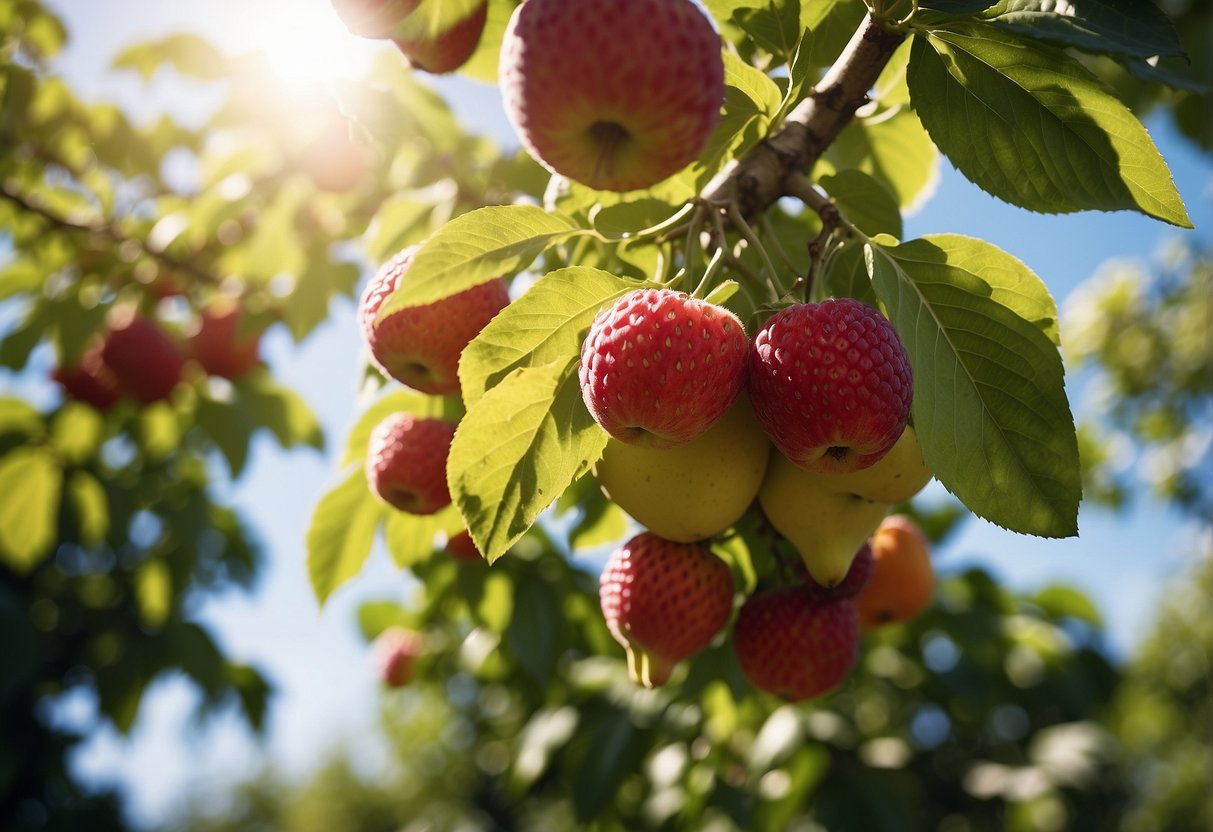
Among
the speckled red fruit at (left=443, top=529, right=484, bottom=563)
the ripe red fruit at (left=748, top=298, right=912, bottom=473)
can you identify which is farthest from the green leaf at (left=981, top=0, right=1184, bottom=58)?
the speckled red fruit at (left=443, top=529, right=484, bottom=563)

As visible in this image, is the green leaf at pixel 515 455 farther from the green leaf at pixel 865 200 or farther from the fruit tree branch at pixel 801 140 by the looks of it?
the green leaf at pixel 865 200

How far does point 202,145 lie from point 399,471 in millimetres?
2342

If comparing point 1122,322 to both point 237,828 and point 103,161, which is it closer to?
point 103,161

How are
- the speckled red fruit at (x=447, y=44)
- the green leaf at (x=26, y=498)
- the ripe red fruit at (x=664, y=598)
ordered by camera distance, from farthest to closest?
the green leaf at (x=26, y=498) → the ripe red fruit at (x=664, y=598) → the speckled red fruit at (x=447, y=44)

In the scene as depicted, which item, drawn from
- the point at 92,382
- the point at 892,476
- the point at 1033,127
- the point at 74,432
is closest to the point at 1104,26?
the point at 1033,127

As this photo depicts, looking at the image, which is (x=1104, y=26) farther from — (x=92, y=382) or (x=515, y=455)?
(x=92, y=382)

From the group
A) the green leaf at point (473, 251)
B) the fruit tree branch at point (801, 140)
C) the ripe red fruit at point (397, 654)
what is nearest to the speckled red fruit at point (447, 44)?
the green leaf at point (473, 251)

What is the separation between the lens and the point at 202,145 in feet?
9.69

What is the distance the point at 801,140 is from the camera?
106cm

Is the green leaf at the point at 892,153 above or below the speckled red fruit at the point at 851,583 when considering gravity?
above

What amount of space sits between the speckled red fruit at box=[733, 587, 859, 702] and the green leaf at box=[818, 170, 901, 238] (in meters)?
0.49

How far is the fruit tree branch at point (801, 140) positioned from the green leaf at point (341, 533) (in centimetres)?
73

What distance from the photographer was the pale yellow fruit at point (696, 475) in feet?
3.07

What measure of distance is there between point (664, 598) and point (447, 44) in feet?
2.21
